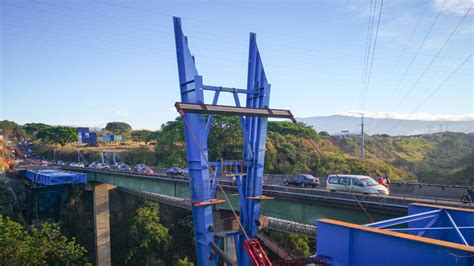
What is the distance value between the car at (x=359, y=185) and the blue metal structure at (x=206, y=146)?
7.34 metres

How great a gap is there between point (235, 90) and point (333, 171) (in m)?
41.4

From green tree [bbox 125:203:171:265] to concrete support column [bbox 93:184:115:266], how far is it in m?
2.50

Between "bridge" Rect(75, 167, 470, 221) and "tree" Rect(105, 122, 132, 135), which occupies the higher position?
"tree" Rect(105, 122, 132, 135)

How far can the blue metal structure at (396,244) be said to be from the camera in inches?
229

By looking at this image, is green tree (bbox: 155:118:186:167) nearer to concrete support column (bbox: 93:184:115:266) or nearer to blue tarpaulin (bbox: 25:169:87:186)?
concrete support column (bbox: 93:184:115:266)

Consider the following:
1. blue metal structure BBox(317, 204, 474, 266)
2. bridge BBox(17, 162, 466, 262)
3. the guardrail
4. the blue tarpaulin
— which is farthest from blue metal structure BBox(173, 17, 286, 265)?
the blue tarpaulin

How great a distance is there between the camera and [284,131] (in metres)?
75.5

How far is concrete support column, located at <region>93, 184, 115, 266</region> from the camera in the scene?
1564 inches

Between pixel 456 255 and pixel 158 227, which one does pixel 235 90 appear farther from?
pixel 158 227

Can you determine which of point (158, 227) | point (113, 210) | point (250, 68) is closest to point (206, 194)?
point (250, 68)

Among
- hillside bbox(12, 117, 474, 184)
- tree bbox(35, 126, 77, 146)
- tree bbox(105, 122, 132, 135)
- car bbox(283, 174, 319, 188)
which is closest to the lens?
car bbox(283, 174, 319, 188)

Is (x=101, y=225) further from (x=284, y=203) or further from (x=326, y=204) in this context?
(x=326, y=204)

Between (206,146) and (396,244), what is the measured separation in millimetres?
10458

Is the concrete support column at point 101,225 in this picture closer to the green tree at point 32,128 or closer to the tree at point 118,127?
the green tree at point 32,128
